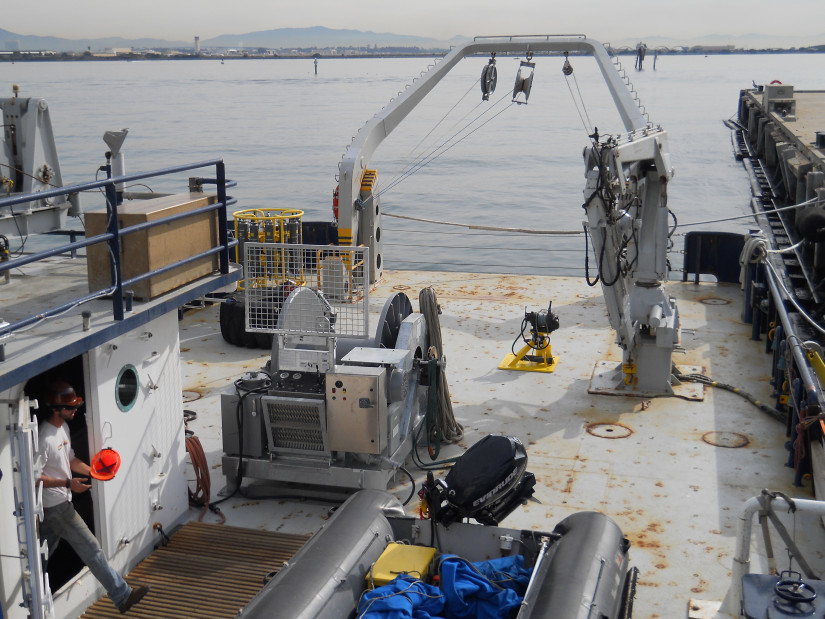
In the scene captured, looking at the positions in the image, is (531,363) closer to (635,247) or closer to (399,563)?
(635,247)

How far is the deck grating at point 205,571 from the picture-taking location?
6.39 metres

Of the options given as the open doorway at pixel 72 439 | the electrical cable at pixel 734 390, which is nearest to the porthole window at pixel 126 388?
the open doorway at pixel 72 439

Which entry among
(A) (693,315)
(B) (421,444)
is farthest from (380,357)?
(A) (693,315)

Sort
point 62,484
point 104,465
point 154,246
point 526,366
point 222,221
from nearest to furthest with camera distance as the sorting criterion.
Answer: point 62,484, point 104,465, point 154,246, point 222,221, point 526,366

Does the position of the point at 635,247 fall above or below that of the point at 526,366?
above

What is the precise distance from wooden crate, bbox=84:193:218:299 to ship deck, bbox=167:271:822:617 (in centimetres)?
235

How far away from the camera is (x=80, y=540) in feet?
19.1

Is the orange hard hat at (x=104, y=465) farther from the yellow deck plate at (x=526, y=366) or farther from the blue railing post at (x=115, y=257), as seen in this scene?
the yellow deck plate at (x=526, y=366)

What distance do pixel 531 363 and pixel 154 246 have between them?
256 inches

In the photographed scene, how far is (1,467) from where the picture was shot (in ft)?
17.7

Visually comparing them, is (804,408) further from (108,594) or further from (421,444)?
(108,594)

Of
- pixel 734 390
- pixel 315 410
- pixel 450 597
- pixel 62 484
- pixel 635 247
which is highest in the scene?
pixel 635 247

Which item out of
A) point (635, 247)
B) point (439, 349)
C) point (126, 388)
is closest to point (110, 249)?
point (126, 388)

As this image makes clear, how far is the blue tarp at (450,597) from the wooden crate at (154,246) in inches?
111
